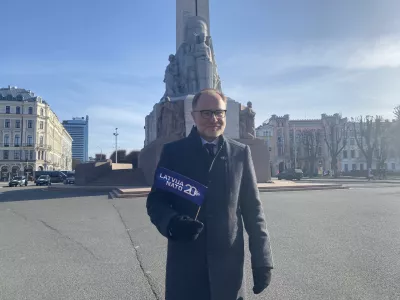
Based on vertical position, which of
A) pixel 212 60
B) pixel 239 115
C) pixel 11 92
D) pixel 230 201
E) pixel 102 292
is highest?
pixel 11 92

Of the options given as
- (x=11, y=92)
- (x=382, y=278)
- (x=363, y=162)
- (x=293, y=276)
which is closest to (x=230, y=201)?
(x=293, y=276)

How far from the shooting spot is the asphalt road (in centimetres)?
378

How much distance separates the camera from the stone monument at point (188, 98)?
20781 millimetres

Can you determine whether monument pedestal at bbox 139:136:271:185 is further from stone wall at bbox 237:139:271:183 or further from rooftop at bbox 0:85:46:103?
rooftop at bbox 0:85:46:103

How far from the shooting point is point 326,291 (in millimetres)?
3697

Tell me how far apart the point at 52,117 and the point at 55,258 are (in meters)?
83.2

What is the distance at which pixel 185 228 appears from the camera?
1.87m

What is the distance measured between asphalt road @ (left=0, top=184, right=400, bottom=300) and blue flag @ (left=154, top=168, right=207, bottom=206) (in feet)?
6.73

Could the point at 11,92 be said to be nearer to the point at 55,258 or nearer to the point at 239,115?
the point at 239,115


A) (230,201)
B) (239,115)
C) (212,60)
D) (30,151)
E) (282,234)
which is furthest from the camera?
(30,151)

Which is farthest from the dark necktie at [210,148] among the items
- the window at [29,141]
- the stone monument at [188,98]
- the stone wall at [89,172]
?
the window at [29,141]

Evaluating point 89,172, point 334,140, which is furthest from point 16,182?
point 334,140

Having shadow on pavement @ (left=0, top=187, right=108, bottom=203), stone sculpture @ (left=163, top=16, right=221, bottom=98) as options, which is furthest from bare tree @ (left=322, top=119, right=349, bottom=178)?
shadow on pavement @ (left=0, top=187, right=108, bottom=203)

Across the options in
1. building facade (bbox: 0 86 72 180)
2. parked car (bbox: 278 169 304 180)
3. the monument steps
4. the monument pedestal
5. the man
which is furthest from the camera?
building facade (bbox: 0 86 72 180)
